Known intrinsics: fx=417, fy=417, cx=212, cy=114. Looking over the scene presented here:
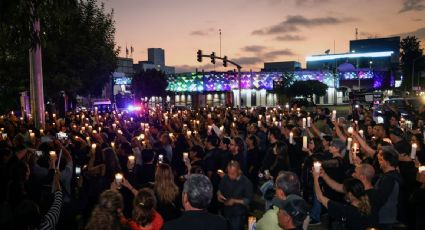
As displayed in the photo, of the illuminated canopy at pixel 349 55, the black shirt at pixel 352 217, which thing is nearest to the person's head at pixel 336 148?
the black shirt at pixel 352 217

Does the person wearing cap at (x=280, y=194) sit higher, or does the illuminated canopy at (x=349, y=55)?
the illuminated canopy at (x=349, y=55)

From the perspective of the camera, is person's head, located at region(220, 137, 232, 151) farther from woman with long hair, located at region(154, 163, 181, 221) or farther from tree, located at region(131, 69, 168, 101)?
tree, located at region(131, 69, 168, 101)

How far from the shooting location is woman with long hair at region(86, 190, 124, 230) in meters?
3.66

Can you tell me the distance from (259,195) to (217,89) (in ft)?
166

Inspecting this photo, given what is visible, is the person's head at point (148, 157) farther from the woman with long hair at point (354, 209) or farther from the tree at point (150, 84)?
the tree at point (150, 84)

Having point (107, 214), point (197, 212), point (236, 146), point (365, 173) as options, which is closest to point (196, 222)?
point (197, 212)

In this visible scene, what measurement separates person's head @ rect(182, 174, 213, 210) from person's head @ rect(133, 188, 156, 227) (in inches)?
26.4

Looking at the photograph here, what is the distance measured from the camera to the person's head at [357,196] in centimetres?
460

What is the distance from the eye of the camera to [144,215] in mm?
4355

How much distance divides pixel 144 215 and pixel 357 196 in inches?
93.5

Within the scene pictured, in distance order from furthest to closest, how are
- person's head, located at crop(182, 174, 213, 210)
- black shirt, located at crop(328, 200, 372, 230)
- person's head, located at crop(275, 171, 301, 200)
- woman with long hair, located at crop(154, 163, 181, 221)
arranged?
woman with long hair, located at crop(154, 163, 181, 221) → person's head, located at crop(275, 171, 301, 200) → black shirt, located at crop(328, 200, 372, 230) → person's head, located at crop(182, 174, 213, 210)

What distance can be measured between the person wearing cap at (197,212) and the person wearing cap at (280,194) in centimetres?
73

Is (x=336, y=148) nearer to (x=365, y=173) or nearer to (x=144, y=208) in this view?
(x=365, y=173)

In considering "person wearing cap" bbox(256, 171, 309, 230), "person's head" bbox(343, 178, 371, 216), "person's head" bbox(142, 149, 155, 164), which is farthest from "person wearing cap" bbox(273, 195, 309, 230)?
"person's head" bbox(142, 149, 155, 164)
